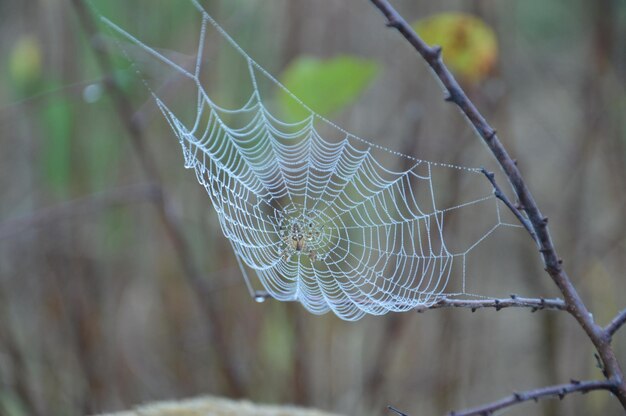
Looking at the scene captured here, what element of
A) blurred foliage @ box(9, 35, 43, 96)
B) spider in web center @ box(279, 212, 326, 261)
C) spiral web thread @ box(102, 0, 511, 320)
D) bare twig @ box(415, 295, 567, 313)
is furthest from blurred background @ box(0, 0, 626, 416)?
bare twig @ box(415, 295, 567, 313)

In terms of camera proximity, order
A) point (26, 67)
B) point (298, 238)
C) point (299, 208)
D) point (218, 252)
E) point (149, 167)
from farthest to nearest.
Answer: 1. point (218, 252)
2. point (26, 67)
3. point (299, 208)
4. point (149, 167)
5. point (298, 238)

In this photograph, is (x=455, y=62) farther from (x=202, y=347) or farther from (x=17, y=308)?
(x=17, y=308)

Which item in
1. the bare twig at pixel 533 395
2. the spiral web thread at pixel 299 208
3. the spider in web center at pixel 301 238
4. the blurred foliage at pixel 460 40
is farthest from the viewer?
the blurred foliage at pixel 460 40

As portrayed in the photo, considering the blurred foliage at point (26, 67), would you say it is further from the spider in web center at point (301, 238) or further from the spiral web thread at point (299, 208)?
the spider in web center at point (301, 238)

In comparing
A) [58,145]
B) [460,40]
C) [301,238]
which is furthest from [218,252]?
[460,40]

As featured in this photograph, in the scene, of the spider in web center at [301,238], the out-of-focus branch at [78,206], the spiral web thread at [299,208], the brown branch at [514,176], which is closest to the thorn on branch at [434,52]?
the brown branch at [514,176]

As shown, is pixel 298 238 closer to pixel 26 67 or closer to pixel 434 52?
pixel 434 52
